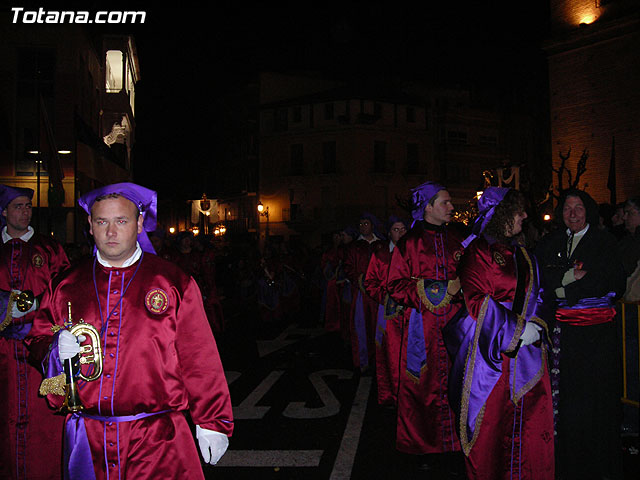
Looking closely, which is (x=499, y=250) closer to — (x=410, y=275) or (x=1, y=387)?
(x=410, y=275)

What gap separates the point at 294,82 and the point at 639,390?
4888cm

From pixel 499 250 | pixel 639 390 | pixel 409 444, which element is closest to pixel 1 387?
pixel 409 444

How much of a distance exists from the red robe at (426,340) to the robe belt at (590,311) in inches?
36.6

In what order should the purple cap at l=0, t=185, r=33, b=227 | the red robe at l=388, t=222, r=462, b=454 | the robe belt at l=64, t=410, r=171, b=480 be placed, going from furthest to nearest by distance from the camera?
the red robe at l=388, t=222, r=462, b=454 → the purple cap at l=0, t=185, r=33, b=227 → the robe belt at l=64, t=410, r=171, b=480

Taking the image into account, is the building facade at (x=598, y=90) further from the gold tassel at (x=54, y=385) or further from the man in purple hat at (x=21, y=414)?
the gold tassel at (x=54, y=385)

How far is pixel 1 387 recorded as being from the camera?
14.3 ft

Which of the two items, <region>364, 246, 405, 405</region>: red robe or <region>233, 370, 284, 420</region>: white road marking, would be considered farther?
<region>233, 370, 284, 420</region>: white road marking

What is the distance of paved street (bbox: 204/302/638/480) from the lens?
508 centimetres

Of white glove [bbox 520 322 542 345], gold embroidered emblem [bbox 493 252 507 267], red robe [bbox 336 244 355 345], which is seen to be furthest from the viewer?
red robe [bbox 336 244 355 345]

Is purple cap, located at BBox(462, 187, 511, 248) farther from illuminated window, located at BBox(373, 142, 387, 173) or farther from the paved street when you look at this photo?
illuminated window, located at BBox(373, 142, 387, 173)

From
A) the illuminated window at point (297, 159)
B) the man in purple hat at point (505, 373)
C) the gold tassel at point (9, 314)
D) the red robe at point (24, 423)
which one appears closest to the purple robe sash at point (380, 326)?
the man in purple hat at point (505, 373)

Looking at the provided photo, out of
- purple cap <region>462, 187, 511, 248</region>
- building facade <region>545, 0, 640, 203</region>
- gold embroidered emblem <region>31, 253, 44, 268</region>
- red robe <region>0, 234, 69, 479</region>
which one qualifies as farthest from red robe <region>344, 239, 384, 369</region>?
building facade <region>545, 0, 640, 203</region>

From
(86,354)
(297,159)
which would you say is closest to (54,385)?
(86,354)

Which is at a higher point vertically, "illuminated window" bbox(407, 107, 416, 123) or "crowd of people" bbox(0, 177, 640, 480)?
"illuminated window" bbox(407, 107, 416, 123)
